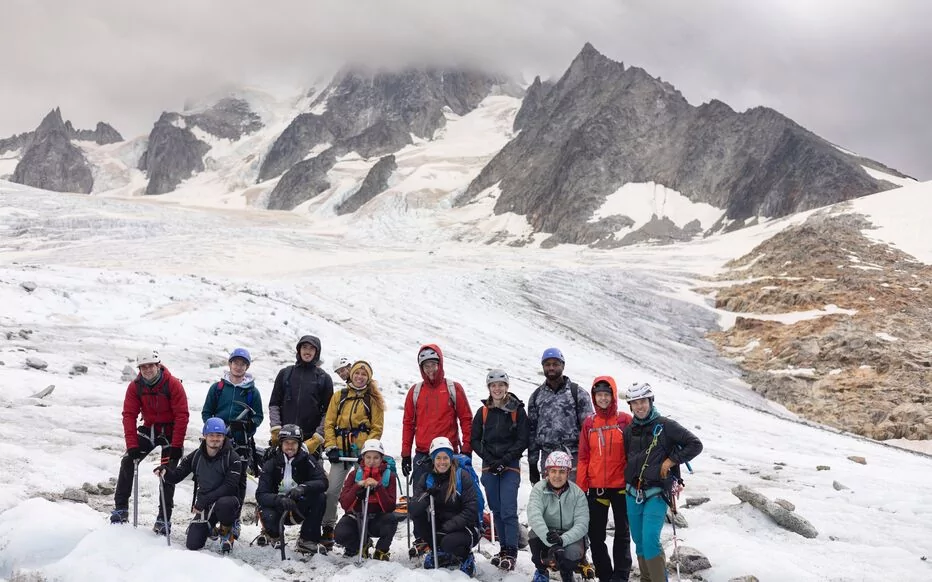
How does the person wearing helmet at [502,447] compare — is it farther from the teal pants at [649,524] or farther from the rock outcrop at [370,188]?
the rock outcrop at [370,188]

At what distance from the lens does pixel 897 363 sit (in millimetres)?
28422

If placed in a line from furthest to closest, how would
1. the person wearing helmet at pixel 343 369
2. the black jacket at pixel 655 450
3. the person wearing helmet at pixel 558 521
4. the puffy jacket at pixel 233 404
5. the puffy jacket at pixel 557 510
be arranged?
the person wearing helmet at pixel 343 369 → the puffy jacket at pixel 233 404 → the puffy jacket at pixel 557 510 → the person wearing helmet at pixel 558 521 → the black jacket at pixel 655 450

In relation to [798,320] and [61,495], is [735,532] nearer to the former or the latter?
[61,495]

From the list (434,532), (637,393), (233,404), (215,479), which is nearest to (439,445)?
(434,532)

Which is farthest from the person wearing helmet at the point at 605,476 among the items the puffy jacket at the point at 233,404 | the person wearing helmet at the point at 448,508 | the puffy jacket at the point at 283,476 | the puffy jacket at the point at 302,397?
the puffy jacket at the point at 233,404

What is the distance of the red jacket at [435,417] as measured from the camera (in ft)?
25.2

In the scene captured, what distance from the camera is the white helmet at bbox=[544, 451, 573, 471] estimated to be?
267 inches

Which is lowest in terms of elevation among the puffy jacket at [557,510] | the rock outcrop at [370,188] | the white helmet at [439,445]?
the puffy jacket at [557,510]

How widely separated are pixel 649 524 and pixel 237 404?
5.15 metres

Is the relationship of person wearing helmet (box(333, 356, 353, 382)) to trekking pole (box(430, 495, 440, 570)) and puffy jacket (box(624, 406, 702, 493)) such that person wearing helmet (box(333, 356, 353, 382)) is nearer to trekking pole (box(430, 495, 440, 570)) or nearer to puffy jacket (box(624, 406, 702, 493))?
trekking pole (box(430, 495, 440, 570))

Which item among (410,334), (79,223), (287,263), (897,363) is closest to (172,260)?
(287,263)

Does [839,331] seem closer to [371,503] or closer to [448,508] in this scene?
[448,508]

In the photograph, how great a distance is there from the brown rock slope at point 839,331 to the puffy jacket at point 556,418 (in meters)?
21.7

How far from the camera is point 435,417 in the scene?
773 cm
